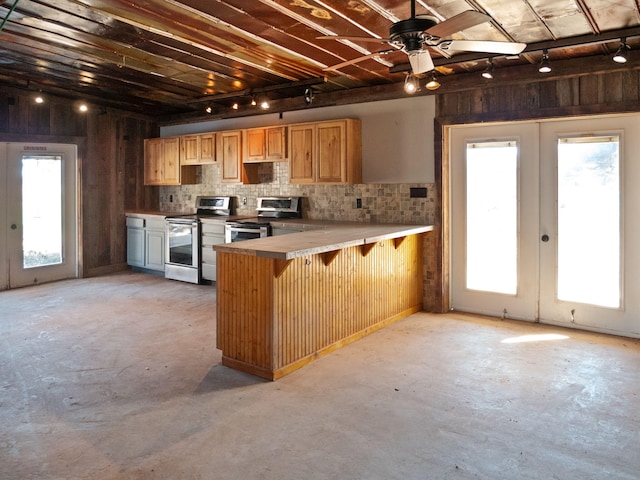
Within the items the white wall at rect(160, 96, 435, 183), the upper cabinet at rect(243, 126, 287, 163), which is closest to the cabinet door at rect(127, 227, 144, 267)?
the upper cabinet at rect(243, 126, 287, 163)

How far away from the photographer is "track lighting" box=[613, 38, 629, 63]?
3820 mm

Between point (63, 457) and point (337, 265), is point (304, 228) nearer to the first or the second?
point (337, 265)

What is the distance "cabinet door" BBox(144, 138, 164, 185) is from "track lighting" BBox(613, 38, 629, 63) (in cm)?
610

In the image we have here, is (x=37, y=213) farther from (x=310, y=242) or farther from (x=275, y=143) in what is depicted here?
(x=310, y=242)

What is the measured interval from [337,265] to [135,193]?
5.10 m

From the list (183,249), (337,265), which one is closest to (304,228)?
(337,265)

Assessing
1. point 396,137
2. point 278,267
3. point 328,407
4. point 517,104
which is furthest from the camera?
point 396,137

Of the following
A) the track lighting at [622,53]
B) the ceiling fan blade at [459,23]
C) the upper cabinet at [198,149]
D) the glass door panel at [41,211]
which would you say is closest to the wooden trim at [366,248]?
the ceiling fan blade at [459,23]

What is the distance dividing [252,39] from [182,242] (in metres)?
3.47

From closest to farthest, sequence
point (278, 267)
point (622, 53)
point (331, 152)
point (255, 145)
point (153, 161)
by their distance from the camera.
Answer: point (278, 267)
point (622, 53)
point (331, 152)
point (255, 145)
point (153, 161)

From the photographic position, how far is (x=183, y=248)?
22.7 feet

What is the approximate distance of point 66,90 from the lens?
6453 mm

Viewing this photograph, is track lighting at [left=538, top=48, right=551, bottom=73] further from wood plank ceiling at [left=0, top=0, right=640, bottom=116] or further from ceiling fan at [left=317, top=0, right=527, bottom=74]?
ceiling fan at [left=317, top=0, right=527, bottom=74]

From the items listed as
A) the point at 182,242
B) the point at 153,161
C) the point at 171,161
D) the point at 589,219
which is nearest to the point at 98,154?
the point at 153,161
